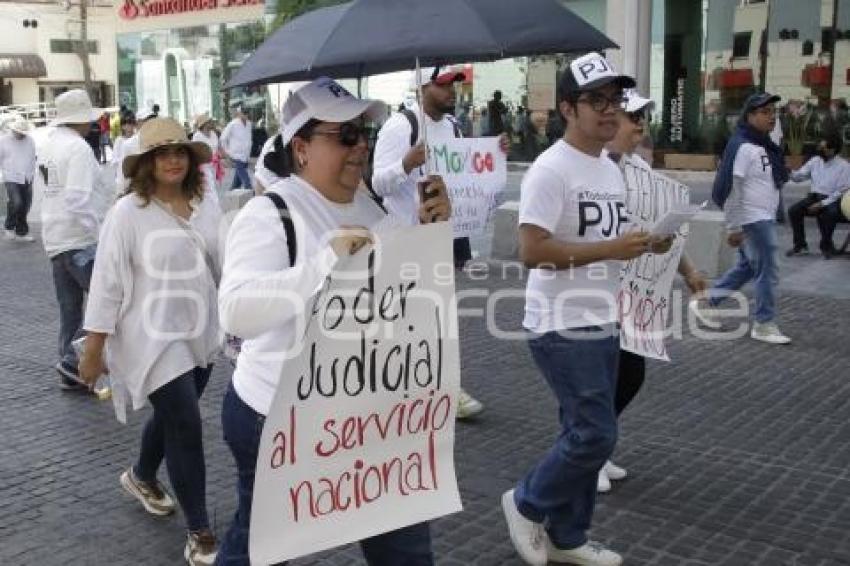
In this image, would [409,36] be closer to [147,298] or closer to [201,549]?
[147,298]

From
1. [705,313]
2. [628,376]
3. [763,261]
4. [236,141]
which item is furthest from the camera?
[236,141]

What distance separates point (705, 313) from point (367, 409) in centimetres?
584

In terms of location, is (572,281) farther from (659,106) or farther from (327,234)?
(659,106)

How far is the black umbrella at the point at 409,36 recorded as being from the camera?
287 cm

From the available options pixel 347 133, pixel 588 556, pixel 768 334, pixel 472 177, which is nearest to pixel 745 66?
pixel 768 334

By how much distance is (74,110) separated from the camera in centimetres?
659

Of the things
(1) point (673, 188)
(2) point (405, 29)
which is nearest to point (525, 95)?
(1) point (673, 188)

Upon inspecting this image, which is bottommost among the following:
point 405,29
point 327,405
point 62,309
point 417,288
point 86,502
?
point 86,502

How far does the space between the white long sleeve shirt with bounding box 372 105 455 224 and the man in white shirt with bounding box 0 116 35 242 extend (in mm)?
9895

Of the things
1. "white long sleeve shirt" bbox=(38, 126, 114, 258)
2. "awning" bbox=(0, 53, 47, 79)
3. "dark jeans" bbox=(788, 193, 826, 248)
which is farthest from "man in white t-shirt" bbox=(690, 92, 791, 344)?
"awning" bbox=(0, 53, 47, 79)

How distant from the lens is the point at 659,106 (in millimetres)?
20047

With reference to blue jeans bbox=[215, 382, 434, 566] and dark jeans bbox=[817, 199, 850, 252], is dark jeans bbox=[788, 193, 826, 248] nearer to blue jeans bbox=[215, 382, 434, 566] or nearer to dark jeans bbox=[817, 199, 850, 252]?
dark jeans bbox=[817, 199, 850, 252]

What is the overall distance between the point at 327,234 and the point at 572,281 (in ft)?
4.11

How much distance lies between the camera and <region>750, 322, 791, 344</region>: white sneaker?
7.37m
